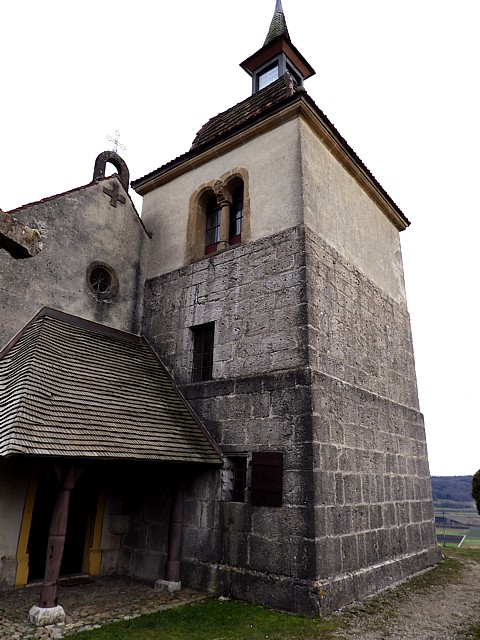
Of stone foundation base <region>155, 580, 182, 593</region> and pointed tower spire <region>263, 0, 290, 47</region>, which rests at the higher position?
pointed tower spire <region>263, 0, 290, 47</region>

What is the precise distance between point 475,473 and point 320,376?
329 cm

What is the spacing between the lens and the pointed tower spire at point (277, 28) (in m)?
12.2

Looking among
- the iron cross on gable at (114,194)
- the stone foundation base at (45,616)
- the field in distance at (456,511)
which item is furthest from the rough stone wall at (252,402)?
the field in distance at (456,511)

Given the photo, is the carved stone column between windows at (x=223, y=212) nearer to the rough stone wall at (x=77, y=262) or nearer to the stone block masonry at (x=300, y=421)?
the stone block masonry at (x=300, y=421)

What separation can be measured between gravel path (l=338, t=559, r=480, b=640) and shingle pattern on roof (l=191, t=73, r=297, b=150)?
26.6 feet

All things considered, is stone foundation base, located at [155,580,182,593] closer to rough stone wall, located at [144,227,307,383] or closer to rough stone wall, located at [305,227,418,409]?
rough stone wall, located at [144,227,307,383]

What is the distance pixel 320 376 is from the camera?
6.71 meters

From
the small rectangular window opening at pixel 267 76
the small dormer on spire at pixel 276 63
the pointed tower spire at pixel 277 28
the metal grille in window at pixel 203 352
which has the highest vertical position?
the pointed tower spire at pixel 277 28

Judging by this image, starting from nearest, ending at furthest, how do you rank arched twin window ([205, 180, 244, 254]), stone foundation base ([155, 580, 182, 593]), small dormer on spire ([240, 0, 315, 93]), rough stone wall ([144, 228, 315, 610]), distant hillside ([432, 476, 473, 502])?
rough stone wall ([144, 228, 315, 610])
stone foundation base ([155, 580, 182, 593])
arched twin window ([205, 180, 244, 254])
small dormer on spire ([240, 0, 315, 93])
distant hillside ([432, 476, 473, 502])

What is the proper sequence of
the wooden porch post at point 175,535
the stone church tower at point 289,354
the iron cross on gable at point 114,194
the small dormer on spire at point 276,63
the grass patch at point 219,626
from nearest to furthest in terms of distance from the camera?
the grass patch at point 219,626
the stone church tower at point 289,354
the wooden porch post at point 175,535
the iron cross on gable at point 114,194
the small dormer on spire at point 276,63

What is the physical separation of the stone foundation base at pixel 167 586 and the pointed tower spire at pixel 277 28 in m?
12.2

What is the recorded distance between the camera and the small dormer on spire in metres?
11.8

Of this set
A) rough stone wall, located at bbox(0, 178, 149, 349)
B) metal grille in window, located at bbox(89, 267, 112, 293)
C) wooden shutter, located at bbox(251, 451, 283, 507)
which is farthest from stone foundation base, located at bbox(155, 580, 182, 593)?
metal grille in window, located at bbox(89, 267, 112, 293)

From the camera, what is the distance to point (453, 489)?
57.4 meters
